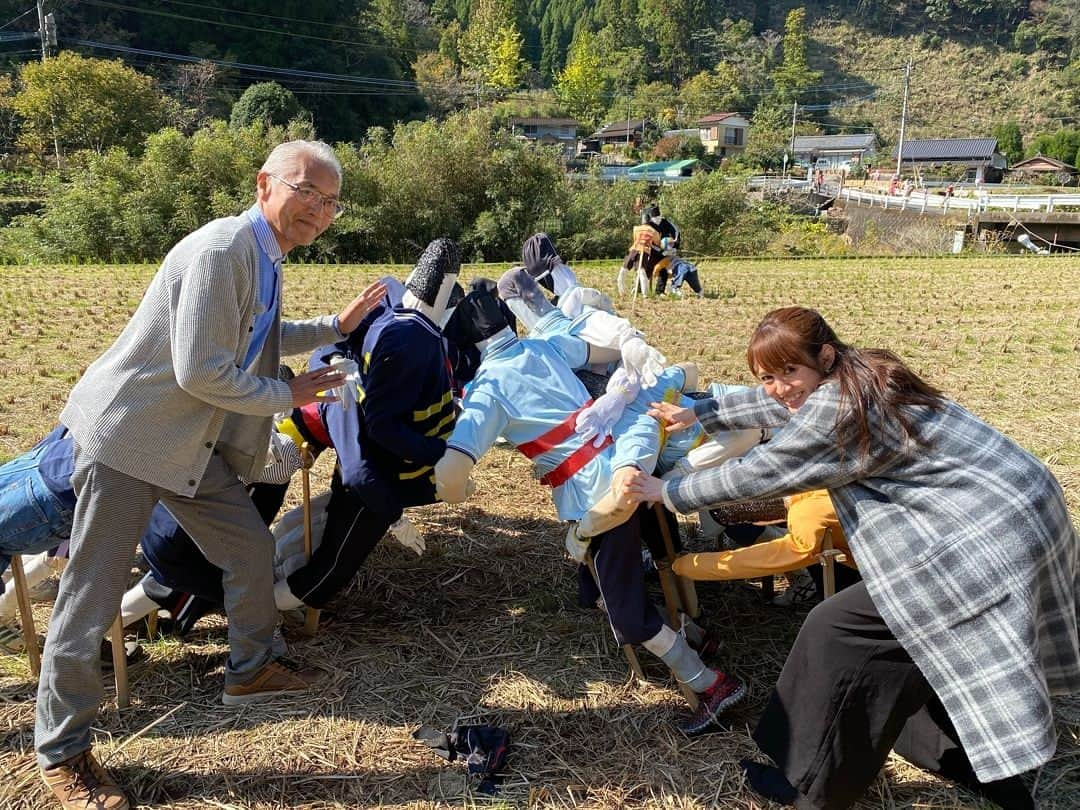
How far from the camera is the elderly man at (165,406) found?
247 centimetres

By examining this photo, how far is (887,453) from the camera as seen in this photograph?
2451 mm

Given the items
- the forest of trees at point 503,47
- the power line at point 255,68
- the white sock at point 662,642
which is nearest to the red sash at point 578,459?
the white sock at point 662,642

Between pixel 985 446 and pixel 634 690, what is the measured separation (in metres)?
1.70

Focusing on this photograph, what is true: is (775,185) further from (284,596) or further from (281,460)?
(284,596)

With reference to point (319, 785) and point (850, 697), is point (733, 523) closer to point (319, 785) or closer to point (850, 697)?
point (850, 697)

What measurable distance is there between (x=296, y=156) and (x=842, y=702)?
248cm

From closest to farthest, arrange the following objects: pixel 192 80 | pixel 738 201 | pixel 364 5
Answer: pixel 738 201 < pixel 192 80 < pixel 364 5

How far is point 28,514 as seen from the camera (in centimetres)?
288

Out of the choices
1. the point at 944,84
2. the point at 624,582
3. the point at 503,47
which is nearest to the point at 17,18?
the point at 503,47

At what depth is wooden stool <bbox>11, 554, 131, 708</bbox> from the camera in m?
3.06

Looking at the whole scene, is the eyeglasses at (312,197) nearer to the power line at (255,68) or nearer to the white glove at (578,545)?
the white glove at (578,545)

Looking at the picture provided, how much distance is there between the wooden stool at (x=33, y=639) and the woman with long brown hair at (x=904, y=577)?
7.50 ft

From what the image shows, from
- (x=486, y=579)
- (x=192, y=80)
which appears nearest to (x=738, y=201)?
(x=486, y=579)

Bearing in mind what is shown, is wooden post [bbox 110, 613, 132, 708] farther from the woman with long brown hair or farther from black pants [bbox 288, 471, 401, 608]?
the woman with long brown hair
